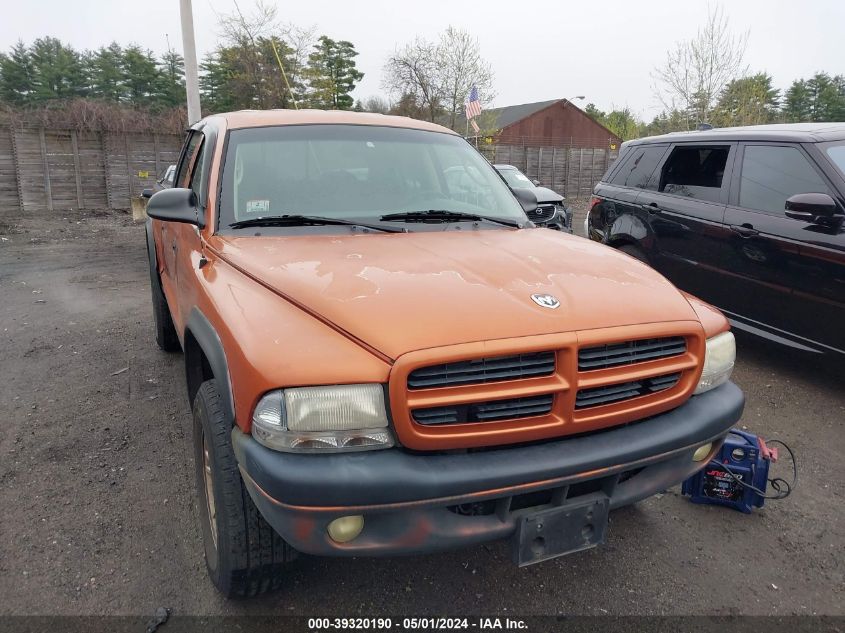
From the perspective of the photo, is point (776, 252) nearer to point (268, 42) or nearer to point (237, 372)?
point (237, 372)

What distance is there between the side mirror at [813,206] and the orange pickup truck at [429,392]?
2149 millimetres

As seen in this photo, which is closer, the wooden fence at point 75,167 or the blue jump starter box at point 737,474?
the blue jump starter box at point 737,474

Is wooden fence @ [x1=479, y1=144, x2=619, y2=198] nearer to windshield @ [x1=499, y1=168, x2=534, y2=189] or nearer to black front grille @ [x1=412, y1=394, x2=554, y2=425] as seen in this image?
windshield @ [x1=499, y1=168, x2=534, y2=189]

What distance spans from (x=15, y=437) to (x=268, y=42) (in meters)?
28.4

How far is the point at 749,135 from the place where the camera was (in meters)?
4.75

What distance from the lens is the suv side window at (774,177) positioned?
4.25 metres

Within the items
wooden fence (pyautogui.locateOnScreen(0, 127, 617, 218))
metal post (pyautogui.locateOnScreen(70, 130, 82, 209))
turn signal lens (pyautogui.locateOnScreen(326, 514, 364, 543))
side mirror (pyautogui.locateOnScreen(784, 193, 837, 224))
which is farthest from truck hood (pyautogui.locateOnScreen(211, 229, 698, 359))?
metal post (pyautogui.locateOnScreen(70, 130, 82, 209))

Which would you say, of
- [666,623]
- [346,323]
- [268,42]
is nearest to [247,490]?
[346,323]

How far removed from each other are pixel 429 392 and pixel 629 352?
0.74 meters

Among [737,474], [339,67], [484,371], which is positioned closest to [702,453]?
[737,474]

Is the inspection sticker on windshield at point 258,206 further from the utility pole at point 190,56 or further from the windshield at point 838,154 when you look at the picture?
the utility pole at point 190,56

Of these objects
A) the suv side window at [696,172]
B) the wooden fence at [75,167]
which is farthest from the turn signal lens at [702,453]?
the wooden fence at [75,167]

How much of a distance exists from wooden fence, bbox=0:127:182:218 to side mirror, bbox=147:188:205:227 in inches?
558

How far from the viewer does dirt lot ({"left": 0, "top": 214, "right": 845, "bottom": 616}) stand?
Result: 2.29m
